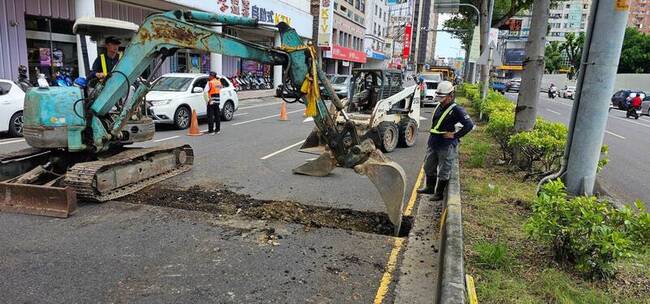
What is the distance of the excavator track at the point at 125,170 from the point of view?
19.2 ft

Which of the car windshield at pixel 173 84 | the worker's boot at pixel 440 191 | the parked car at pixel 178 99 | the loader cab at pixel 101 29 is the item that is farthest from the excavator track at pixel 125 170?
the car windshield at pixel 173 84

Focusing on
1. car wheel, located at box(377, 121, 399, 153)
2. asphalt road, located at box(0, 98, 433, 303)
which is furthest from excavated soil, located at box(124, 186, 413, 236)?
car wheel, located at box(377, 121, 399, 153)

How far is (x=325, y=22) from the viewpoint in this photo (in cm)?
4062

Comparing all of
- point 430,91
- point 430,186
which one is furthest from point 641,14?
point 430,186

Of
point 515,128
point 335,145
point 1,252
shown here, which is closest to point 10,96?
point 1,252

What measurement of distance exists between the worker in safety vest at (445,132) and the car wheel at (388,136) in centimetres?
397

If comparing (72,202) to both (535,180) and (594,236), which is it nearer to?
(594,236)

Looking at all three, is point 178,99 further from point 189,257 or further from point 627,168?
point 627,168

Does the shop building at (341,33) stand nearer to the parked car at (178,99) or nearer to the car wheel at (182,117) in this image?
the parked car at (178,99)

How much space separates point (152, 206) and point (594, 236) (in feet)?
16.8

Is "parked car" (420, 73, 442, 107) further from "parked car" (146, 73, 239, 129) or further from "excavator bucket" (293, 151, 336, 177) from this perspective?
"excavator bucket" (293, 151, 336, 177)

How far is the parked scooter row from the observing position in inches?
1186

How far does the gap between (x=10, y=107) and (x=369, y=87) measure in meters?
8.94

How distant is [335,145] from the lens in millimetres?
6320
